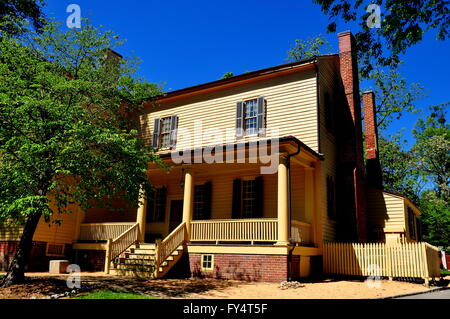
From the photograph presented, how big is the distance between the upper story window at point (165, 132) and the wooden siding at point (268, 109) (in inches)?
10.3

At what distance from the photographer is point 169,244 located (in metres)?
13.9

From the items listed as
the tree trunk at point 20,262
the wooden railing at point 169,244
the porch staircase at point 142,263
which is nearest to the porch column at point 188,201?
the wooden railing at point 169,244

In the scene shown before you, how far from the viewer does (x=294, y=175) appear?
1580 cm

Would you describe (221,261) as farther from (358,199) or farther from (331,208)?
(358,199)

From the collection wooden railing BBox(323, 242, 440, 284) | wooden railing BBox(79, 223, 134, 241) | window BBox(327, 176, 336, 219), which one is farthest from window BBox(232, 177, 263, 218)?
wooden railing BBox(79, 223, 134, 241)

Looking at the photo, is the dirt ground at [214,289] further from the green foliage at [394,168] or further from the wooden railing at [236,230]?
the green foliage at [394,168]

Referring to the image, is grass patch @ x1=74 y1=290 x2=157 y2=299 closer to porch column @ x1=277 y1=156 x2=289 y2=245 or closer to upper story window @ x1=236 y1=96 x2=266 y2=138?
porch column @ x1=277 y1=156 x2=289 y2=245

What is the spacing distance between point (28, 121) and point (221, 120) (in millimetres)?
9557

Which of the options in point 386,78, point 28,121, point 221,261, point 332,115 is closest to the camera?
point 28,121

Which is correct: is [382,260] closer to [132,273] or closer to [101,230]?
[132,273]

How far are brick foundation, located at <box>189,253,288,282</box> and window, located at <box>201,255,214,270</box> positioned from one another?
0.43ft

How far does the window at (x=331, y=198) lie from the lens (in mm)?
15812

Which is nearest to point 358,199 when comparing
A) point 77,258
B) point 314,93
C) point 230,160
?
point 314,93

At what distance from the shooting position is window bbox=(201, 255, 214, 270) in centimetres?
1375
